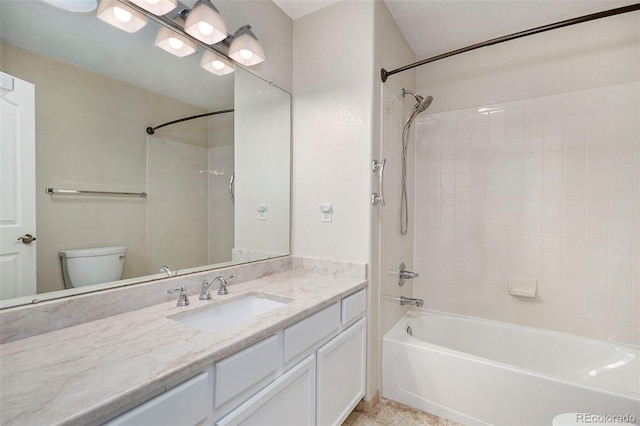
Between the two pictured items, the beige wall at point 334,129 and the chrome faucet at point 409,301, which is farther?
the chrome faucet at point 409,301

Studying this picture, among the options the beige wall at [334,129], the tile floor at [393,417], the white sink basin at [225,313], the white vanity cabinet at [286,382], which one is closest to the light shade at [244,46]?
the beige wall at [334,129]

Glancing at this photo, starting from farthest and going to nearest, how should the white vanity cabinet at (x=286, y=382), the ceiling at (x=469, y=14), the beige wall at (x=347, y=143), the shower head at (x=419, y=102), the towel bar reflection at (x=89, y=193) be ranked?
the shower head at (x=419, y=102) → the ceiling at (x=469, y=14) → the beige wall at (x=347, y=143) → the towel bar reflection at (x=89, y=193) → the white vanity cabinet at (x=286, y=382)

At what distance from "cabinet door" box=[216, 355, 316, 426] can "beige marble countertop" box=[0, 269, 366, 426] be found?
0.21m

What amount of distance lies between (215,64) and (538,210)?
242 cm

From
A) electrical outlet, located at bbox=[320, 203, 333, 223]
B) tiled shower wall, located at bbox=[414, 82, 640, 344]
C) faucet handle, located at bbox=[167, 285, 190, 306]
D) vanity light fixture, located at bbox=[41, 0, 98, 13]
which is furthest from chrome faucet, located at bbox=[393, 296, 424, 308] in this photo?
vanity light fixture, located at bbox=[41, 0, 98, 13]

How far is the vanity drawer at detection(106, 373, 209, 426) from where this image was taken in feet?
2.26

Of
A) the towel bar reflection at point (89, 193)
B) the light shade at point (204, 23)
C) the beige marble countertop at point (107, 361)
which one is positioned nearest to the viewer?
the beige marble countertop at point (107, 361)

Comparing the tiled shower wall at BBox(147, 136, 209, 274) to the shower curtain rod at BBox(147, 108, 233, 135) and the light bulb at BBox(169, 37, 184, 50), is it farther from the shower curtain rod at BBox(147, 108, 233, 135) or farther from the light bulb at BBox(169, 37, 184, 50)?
the light bulb at BBox(169, 37, 184, 50)

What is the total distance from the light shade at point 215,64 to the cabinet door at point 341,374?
1612 millimetres

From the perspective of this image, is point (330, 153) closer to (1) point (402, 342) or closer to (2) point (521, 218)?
(1) point (402, 342)

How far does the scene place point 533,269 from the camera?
2.15 m

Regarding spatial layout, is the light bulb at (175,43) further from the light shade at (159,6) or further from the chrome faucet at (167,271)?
the chrome faucet at (167,271)

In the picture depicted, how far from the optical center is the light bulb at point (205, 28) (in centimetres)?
139

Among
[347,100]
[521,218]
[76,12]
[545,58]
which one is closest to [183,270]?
[76,12]
